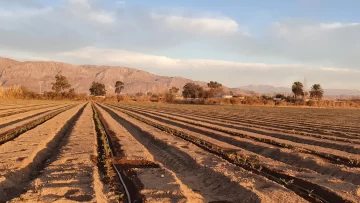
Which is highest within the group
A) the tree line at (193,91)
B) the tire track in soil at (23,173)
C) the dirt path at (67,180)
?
the tree line at (193,91)

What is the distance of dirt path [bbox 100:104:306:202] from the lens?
5.92 m

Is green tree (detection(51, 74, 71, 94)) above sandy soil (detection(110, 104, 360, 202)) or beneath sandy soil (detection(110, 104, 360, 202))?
above

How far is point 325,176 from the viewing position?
7496 mm

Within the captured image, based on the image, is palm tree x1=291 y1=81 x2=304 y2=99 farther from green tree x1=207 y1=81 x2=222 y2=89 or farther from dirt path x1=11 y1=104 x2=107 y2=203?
dirt path x1=11 y1=104 x2=107 y2=203

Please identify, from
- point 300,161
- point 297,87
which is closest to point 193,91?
point 297,87

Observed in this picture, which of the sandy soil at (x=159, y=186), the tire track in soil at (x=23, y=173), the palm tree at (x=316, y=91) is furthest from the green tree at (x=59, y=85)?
the sandy soil at (x=159, y=186)

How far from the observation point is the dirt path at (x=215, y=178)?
5.92 metres

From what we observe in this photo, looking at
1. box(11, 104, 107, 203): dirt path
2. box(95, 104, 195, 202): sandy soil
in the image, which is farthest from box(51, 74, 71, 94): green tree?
box(95, 104, 195, 202): sandy soil

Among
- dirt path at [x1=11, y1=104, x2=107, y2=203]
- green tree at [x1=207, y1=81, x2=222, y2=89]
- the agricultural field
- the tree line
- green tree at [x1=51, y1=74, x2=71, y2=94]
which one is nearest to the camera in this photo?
dirt path at [x1=11, y1=104, x2=107, y2=203]

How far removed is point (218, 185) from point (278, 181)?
1.19 metres

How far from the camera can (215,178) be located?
7223 millimetres

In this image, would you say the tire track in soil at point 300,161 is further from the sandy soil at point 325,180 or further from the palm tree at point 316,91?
the palm tree at point 316,91

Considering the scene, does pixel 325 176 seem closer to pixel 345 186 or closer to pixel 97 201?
pixel 345 186

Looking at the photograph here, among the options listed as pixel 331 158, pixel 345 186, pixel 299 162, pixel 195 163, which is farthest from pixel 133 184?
pixel 331 158
